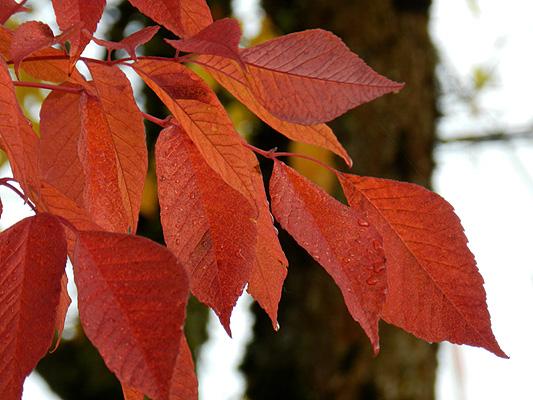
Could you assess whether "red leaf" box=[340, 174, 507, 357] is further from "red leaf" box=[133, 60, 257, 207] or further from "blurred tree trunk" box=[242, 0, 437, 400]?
"blurred tree trunk" box=[242, 0, 437, 400]

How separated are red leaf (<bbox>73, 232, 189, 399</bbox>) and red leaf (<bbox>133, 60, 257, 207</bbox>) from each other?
6cm

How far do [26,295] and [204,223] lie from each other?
0.31 feet

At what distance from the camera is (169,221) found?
0.39 m

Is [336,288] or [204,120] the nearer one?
[204,120]

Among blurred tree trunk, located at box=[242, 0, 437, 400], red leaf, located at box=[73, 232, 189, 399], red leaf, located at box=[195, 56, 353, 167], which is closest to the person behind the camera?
red leaf, located at box=[73, 232, 189, 399]

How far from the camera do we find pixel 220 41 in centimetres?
34

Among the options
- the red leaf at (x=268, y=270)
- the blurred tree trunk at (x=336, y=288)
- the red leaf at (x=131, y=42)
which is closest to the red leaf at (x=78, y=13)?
the red leaf at (x=131, y=42)

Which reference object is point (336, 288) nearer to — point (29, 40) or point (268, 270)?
point (268, 270)

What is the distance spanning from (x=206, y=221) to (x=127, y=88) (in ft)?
0.21

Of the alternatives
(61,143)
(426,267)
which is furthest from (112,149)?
(426,267)

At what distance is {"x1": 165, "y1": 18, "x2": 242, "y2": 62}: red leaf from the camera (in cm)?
34

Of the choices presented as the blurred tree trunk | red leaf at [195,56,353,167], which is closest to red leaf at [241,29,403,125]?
red leaf at [195,56,353,167]

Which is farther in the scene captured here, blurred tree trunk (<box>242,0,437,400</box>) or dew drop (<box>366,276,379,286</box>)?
blurred tree trunk (<box>242,0,437,400</box>)

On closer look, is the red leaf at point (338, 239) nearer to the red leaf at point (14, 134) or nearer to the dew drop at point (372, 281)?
the dew drop at point (372, 281)
